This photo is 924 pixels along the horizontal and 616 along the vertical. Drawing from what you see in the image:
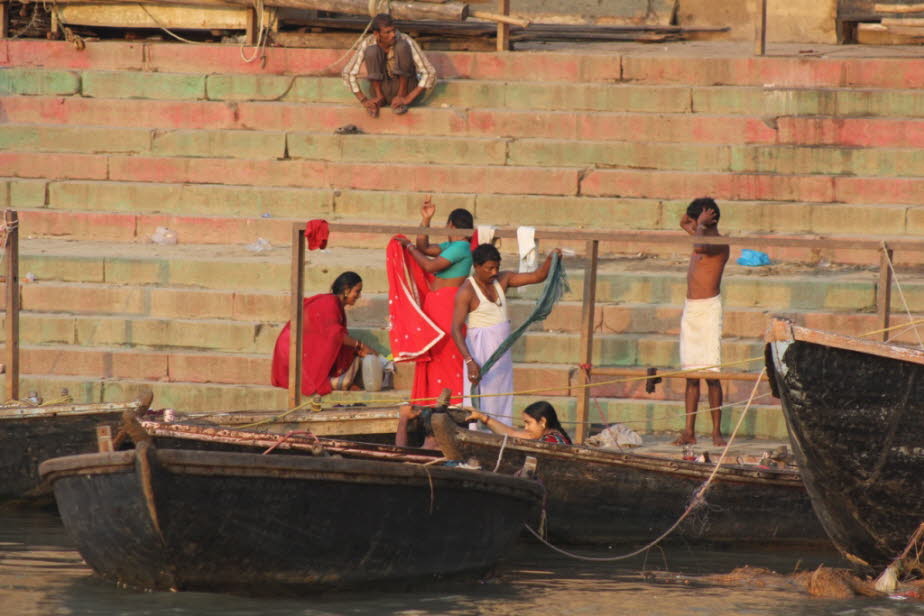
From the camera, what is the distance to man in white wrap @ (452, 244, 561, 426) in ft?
33.0

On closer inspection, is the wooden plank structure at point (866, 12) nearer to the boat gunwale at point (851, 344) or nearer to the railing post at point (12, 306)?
the boat gunwale at point (851, 344)

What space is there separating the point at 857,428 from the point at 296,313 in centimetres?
361

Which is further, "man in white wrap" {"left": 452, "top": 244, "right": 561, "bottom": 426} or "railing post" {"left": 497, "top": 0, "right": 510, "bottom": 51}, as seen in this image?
"railing post" {"left": 497, "top": 0, "right": 510, "bottom": 51}

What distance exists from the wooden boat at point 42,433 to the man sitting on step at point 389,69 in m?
4.75

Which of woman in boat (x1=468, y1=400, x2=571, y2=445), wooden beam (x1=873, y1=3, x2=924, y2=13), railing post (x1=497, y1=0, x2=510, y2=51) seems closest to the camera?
woman in boat (x1=468, y1=400, x2=571, y2=445)

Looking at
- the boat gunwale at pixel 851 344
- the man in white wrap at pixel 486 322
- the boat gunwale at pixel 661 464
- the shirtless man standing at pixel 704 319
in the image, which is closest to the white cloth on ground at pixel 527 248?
the man in white wrap at pixel 486 322

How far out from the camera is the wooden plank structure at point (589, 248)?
30.7 feet

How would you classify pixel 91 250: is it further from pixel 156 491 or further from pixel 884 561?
pixel 884 561

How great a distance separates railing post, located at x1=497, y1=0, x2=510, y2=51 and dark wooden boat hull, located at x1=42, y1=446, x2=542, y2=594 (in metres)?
6.78

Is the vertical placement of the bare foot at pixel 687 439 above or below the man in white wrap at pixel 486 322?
below

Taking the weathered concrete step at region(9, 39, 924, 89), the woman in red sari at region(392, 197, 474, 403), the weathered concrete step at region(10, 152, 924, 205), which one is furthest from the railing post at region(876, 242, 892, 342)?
the weathered concrete step at region(9, 39, 924, 89)

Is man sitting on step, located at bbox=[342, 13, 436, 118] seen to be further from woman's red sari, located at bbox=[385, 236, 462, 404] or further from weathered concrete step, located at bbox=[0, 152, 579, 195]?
woman's red sari, located at bbox=[385, 236, 462, 404]

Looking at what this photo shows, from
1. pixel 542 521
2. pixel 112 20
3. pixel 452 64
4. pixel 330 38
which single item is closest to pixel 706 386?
pixel 542 521

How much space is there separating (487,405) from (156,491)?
3.18 meters
